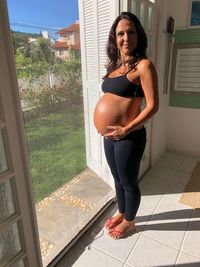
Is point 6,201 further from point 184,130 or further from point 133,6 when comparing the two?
point 184,130

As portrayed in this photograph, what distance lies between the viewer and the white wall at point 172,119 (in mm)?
2092

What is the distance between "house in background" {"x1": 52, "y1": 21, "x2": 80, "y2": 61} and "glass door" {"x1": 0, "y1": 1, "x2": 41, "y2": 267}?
1.75 meters

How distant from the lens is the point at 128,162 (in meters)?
1.24

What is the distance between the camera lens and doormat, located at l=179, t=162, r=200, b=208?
6.02 feet

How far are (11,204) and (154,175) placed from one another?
1557 mm

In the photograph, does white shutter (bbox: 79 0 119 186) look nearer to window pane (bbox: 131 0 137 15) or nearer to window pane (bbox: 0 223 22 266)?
window pane (bbox: 131 0 137 15)

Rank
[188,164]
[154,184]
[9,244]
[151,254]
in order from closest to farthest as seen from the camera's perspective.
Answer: [9,244] < [151,254] < [154,184] < [188,164]

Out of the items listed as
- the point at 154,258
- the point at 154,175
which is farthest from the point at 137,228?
the point at 154,175

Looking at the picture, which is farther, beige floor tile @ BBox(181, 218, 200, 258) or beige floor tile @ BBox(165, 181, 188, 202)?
beige floor tile @ BBox(165, 181, 188, 202)

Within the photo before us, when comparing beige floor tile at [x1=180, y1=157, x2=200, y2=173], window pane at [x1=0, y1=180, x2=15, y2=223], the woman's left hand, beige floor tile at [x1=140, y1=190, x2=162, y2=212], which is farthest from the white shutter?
window pane at [x1=0, y1=180, x2=15, y2=223]

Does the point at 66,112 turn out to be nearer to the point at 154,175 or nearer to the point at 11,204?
the point at 154,175

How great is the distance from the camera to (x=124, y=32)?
1.14 meters

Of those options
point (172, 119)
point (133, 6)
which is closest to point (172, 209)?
point (172, 119)

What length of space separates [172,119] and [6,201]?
6.98ft
